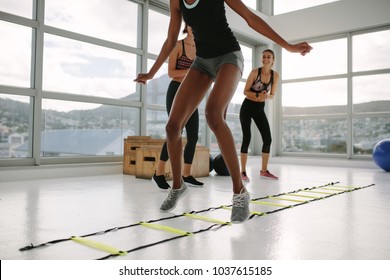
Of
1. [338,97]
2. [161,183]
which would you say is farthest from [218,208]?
[338,97]

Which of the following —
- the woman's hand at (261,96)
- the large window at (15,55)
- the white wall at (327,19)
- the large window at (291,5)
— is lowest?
the woman's hand at (261,96)

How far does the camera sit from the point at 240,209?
6.19 feet

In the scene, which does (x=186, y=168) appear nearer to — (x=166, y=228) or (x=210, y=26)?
(x=166, y=228)

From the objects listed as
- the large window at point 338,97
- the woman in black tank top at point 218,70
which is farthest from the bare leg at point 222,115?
the large window at point 338,97

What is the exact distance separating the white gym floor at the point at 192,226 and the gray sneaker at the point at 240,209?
47 mm

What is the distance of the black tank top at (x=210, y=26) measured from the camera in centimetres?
188

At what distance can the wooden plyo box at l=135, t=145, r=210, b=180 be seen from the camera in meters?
4.08

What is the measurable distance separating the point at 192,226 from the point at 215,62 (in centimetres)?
91

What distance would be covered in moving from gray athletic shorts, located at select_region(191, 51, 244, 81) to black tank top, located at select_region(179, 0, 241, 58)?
0.07 feet

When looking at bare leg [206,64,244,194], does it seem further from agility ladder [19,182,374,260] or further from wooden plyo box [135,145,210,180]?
wooden plyo box [135,145,210,180]

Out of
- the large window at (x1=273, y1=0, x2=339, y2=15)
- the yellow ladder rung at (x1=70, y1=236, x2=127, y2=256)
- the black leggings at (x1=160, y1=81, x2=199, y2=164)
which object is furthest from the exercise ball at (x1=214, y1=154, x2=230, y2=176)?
the large window at (x1=273, y1=0, x2=339, y2=15)

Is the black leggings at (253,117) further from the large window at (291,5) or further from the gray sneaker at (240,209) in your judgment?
the large window at (291,5)

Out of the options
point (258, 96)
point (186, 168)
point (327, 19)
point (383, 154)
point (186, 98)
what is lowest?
point (186, 168)
